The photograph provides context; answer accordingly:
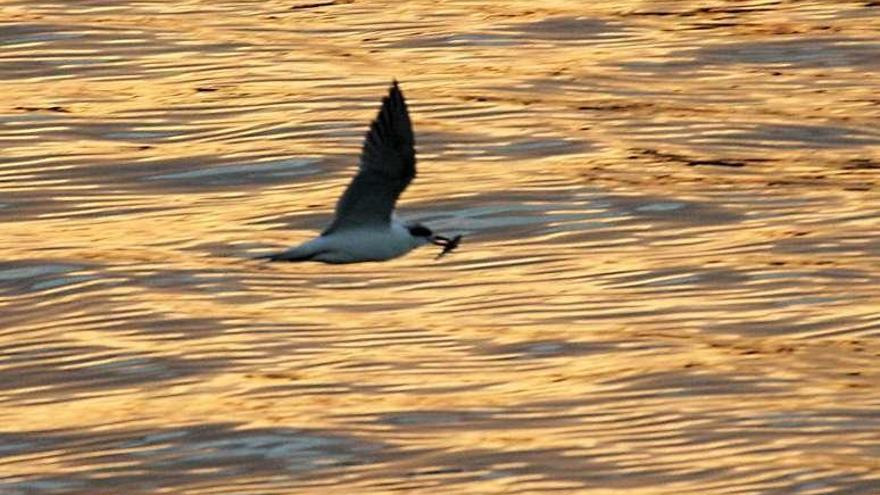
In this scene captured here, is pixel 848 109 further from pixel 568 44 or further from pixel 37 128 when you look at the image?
pixel 37 128

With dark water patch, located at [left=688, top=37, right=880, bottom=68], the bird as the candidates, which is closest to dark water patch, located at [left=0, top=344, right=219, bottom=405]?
the bird

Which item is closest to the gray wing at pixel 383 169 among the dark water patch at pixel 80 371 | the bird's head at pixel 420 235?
the bird's head at pixel 420 235

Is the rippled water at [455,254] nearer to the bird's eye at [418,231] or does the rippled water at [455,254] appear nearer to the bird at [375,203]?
the bird's eye at [418,231]

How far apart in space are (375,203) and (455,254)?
245 inches

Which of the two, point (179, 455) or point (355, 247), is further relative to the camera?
point (179, 455)

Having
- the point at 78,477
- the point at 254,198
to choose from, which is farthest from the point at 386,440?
the point at 254,198

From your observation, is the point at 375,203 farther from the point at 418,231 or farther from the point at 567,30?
the point at 567,30

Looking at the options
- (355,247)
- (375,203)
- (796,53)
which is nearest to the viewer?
(355,247)

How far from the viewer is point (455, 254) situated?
2617cm

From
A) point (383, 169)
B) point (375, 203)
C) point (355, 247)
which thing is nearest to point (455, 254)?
point (375, 203)

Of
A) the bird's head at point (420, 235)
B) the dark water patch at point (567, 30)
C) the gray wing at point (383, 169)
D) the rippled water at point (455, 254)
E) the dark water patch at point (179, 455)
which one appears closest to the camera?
the gray wing at point (383, 169)

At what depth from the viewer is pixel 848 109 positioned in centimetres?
3142

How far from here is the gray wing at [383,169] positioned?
1923 centimetres

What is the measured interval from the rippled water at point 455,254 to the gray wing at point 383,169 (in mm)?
1959
